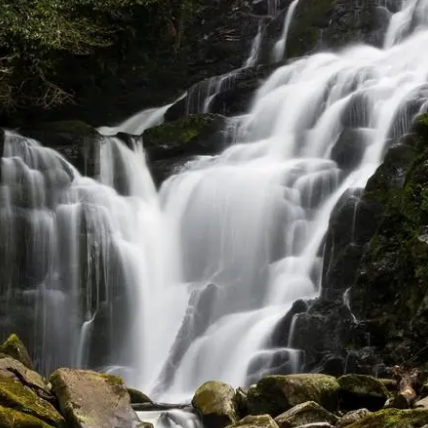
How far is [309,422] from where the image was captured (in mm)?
7828

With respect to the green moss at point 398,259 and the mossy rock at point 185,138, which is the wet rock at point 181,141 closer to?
the mossy rock at point 185,138

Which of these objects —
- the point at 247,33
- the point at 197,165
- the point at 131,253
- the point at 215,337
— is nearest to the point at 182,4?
the point at 247,33

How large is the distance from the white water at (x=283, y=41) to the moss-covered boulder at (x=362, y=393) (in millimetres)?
17757

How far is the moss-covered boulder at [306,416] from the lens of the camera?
786cm

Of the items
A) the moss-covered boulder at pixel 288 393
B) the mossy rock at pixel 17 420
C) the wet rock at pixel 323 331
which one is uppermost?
the mossy rock at pixel 17 420

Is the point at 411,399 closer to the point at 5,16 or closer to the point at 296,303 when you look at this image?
the point at 296,303

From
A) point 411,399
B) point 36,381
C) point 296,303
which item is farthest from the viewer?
point 296,303

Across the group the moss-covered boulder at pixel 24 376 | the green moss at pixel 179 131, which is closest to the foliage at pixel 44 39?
the green moss at pixel 179 131

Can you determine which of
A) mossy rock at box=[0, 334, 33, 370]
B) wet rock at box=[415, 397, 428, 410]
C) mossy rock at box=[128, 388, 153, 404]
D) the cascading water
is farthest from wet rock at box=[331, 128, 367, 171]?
wet rock at box=[415, 397, 428, 410]

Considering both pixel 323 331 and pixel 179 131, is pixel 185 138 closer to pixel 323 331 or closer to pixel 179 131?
pixel 179 131

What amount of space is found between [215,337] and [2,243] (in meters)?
4.97

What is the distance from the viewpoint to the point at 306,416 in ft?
26.0

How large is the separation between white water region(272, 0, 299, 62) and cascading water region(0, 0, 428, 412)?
6.70 m

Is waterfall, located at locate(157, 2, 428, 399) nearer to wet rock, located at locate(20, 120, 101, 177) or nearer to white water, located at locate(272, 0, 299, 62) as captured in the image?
wet rock, located at locate(20, 120, 101, 177)
